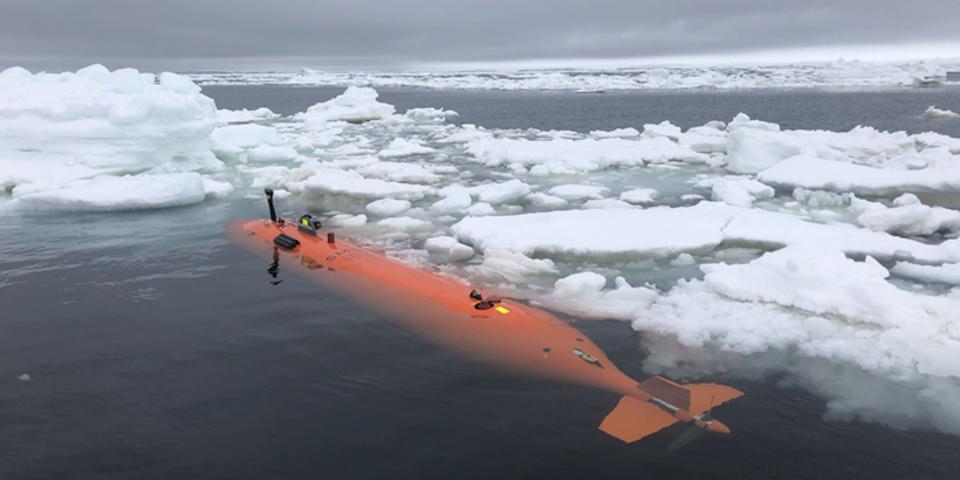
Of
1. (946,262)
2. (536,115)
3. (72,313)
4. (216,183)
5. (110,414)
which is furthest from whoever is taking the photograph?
(536,115)

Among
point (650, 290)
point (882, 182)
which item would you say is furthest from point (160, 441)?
point (882, 182)

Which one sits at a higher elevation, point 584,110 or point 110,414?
point 584,110

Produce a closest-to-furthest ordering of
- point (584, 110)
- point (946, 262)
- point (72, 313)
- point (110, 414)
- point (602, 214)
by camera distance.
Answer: point (110, 414) < point (72, 313) < point (946, 262) < point (602, 214) < point (584, 110)

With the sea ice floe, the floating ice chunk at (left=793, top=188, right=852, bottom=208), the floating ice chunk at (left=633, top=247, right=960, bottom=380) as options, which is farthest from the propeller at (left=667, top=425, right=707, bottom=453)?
the floating ice chunk at (left=793, top=188, right=852, bottom=208)

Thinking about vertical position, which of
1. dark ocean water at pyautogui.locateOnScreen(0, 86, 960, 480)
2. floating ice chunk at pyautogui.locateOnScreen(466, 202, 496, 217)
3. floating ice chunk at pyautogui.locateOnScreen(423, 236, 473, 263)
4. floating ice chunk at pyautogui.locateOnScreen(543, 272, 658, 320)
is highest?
floating ice chunk at pyautogui.locateOnScreen(466, 202, 496, 217)

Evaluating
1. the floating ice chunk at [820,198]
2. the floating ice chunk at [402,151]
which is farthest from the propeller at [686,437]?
the floating ice chunk at [402,151]

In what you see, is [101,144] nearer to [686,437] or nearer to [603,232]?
[603,232]

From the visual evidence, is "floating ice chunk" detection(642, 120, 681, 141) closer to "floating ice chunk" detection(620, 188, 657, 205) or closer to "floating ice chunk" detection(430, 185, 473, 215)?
"floating ice chunk" detection(620, 188, 657, 205)

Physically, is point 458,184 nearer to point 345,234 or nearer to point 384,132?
point 345,234
